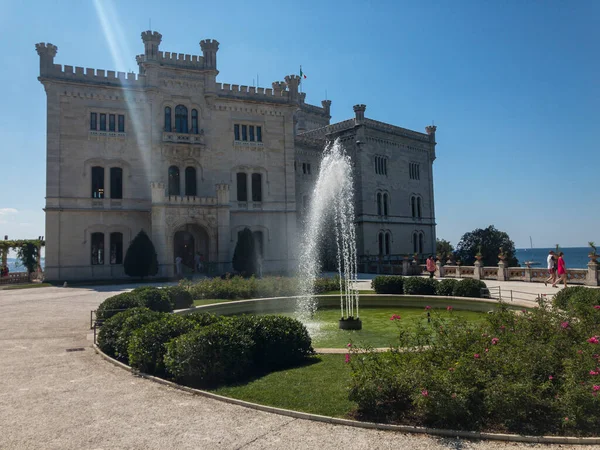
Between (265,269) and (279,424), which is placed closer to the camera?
(279,424)

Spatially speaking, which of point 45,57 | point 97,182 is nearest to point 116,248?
point 97,182

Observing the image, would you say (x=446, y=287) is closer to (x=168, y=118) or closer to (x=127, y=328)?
(x=127, y=328)

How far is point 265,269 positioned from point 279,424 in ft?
110

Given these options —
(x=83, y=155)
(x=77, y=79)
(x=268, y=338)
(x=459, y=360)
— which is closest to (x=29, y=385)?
(x=268, y=338)

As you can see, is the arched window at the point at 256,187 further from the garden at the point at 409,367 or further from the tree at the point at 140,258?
the garden at the point at 409,367

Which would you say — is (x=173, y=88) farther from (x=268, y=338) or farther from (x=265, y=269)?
(x=268, y=338)

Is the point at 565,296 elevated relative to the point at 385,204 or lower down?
lower down

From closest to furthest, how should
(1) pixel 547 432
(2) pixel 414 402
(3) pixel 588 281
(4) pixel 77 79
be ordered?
(1) pixel 547 432
(2) pixel 414 402
(3) pixel 588 281
(4) pixel 77 79

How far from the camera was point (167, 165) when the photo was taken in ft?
124

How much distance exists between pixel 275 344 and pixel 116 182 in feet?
101

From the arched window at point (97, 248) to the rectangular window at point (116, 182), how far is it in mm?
3369

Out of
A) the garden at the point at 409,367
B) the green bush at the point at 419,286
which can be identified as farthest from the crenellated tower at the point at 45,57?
the green bush at the point at 419,286

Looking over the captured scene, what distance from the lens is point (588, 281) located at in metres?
25.2

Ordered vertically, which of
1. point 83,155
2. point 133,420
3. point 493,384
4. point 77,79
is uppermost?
point 77,79
